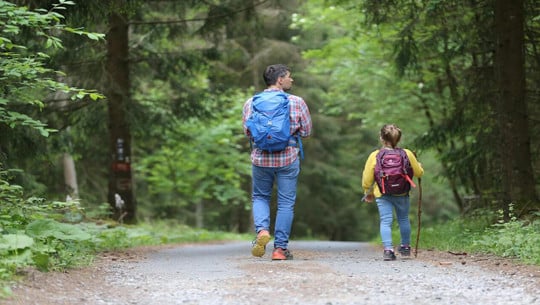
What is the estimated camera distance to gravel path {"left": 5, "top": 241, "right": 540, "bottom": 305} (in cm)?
492

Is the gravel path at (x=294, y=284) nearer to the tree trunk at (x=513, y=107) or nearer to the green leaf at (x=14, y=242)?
the green leaf at (x=14, y=242)

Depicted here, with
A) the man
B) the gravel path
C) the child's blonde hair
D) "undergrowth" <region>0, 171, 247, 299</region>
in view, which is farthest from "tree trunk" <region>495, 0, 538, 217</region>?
"undergrowth" <region>0, 171, 247, 299</region>

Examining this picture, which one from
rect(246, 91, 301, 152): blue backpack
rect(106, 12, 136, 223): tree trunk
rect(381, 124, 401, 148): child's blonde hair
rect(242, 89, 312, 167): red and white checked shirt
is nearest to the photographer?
rect(246, 91, 301, 152): blue backpack

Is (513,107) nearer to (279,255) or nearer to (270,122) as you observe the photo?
(270,122)

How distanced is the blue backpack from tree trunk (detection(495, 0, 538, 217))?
3.90 meters

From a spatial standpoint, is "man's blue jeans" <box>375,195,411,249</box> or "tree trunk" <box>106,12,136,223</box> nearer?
"man's blue jeans" <box>375,195,411,249</box>

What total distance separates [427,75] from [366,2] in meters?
7.96

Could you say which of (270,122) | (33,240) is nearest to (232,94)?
(270,122)

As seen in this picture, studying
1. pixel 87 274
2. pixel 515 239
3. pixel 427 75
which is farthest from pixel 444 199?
pixel 87 274

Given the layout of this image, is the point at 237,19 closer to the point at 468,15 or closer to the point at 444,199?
the point at 468,15

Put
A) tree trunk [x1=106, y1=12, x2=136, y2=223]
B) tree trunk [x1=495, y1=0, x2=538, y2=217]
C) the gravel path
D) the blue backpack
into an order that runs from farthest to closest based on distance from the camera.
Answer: tree trunk [x1=106, y1=12, x2=136, y2=223] < tree trunk [x1=495, y1=0, x2=538, y2=217] < the blue backpack < the gravel path

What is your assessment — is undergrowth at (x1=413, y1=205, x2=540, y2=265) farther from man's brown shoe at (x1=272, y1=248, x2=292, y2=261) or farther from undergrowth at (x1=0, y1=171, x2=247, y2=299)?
undergrowth at (x1=0, y1=171, x2=247, y2=299)

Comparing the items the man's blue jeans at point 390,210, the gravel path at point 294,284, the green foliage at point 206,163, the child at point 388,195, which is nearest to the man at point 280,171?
the gravel path at point 294,284

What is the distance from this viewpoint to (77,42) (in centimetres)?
1305
